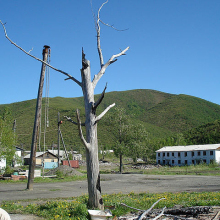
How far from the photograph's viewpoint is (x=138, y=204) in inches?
346

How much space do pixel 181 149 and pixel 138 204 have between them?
6387 centimetres

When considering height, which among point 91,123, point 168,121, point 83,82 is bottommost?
point 91,123

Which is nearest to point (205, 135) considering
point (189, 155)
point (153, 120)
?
point (189, 155)

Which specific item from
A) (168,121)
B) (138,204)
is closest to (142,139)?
(138,204)

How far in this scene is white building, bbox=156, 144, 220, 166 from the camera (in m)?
63.3

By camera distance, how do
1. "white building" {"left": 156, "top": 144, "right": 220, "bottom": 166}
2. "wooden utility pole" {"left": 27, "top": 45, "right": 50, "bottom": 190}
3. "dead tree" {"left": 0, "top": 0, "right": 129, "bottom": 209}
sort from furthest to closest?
"white building" {"left": 156, "top": 144, "right": 220, "bottom": 166} → "wooden utility pole" {"left": 27, "top": 45, "right": 50, "bottom": 190} → "dead tree" {"left": 0, "top": 0, "right": 129, "bottom": 209}

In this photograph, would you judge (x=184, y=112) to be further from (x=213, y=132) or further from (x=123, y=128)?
(x=123, y=128)

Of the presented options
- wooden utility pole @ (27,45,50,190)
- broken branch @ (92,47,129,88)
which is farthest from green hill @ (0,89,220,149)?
broken branch @ (92,47,129,88)

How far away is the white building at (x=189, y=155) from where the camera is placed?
63.3 meters

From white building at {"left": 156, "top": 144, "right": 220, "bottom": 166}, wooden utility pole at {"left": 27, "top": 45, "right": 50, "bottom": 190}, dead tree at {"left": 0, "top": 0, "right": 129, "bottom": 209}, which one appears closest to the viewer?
dead tree at {"left": 0, "top": 0, "right": 129, "bottom": 209}

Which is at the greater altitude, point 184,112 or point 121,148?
point 184,112

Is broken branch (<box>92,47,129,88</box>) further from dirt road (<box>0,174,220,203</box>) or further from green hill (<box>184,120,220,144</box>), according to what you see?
green hill (<box>184,120,220,144</box>)

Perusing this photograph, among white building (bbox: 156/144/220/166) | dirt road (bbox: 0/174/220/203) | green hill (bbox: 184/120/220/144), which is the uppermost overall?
green hill (bbox: 184/120/220/144)

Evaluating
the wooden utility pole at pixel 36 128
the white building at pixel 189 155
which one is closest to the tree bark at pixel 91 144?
the wooden utility pole at pixel 36 128
